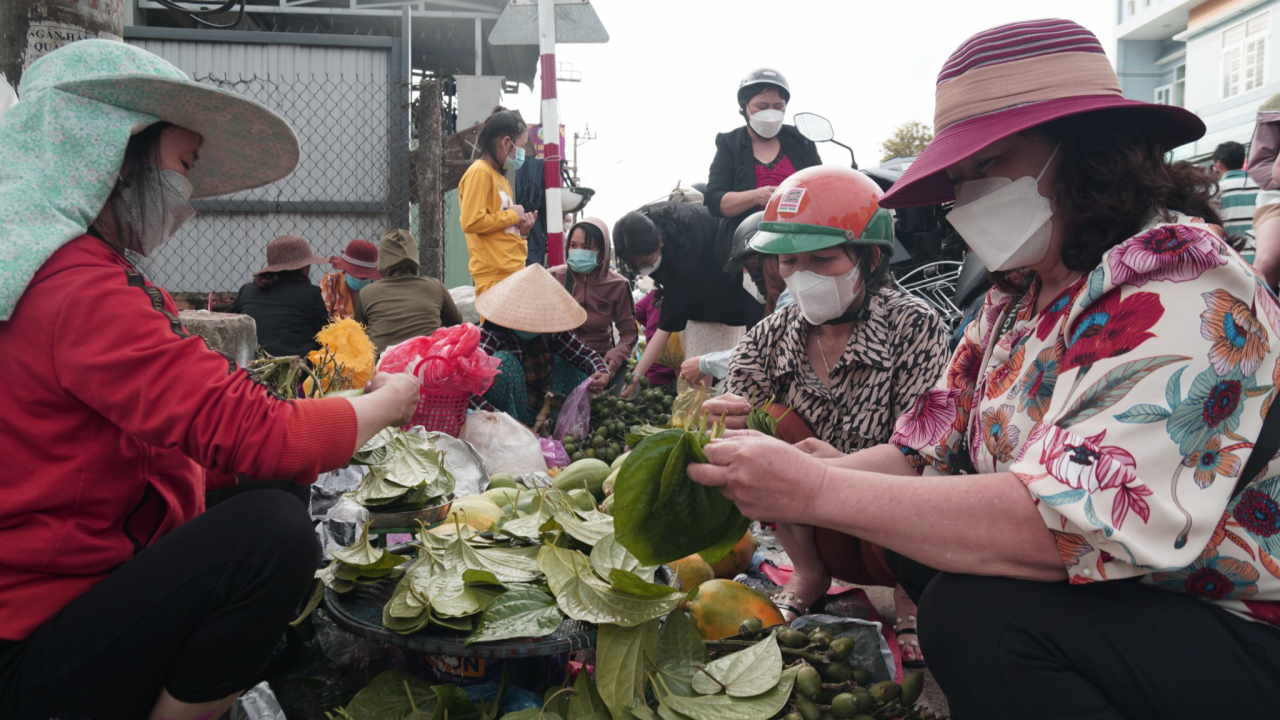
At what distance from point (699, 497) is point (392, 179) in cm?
615

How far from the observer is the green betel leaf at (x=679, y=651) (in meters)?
1.69

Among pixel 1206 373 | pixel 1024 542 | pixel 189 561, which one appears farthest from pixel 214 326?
pixel 1206 373

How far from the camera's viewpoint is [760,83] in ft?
15.4

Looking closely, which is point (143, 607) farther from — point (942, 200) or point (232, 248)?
point (232, 248)

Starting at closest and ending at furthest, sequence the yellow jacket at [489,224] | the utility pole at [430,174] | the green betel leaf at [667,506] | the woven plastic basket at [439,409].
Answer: the green betel leaf at [667,506], the woven plastic basket at [439,409], the yellow jacket at [489,224], the utility pole at [430,174]

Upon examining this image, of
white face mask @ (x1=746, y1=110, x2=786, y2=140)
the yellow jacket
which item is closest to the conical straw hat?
the yellow jacket

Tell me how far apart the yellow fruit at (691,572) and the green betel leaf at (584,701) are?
0.71 meters

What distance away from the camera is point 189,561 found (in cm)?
148

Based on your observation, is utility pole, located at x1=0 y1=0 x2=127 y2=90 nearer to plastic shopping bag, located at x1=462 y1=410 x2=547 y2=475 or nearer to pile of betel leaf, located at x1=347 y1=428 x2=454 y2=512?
pile of betel leaf, located at x1=347 y1=428 x2=454 y2=512

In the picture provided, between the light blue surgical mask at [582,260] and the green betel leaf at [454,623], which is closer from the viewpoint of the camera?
the green betel leaf at [454,623]

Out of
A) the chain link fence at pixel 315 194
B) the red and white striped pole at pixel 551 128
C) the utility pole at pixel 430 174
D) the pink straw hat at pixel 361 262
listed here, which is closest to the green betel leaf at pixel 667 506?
the red and white striped pole at pixel 551 128

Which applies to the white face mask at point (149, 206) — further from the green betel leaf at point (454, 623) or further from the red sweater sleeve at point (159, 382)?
the green betel leaf at point (454, 623)

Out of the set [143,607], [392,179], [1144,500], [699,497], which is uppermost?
[392,179]

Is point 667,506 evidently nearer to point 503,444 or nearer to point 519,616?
point 519,616
